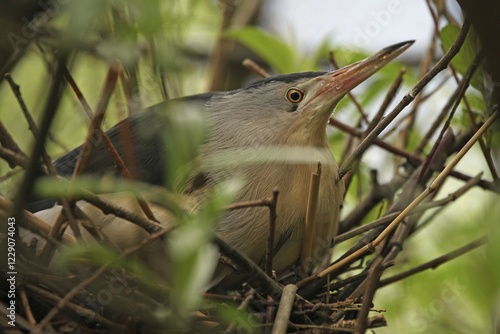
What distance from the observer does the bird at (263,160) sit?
2.41 metres

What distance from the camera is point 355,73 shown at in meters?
2.51

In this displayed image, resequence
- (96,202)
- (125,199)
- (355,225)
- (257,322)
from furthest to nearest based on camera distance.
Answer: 1. (355,225)
2. (125,199)
3. (257,322)
4. (96,202)

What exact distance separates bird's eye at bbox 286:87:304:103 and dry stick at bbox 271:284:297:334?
0.88m

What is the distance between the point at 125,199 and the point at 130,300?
550 millimetres

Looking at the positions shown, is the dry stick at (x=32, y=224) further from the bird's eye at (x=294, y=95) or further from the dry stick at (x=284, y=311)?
the bird's eye at (x=294, y=95)

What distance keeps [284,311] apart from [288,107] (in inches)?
40.3

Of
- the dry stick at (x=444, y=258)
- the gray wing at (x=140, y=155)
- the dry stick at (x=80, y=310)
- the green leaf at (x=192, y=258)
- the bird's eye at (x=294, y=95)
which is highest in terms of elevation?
the bird's eye at (x=294, y=95)

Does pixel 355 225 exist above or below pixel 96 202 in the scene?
above

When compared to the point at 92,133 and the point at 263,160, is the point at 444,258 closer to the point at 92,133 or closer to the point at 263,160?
the point at 263,160

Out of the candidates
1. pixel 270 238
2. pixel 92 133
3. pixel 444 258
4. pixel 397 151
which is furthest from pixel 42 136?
pixel 397 151

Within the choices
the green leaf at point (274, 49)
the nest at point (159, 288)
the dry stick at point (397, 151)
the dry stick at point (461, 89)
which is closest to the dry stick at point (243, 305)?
the nest at point (159, 288)

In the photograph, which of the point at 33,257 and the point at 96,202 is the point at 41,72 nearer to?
the point at 33,257

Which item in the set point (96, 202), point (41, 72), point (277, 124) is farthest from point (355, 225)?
point (41, 72)

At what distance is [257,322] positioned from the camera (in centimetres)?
204
